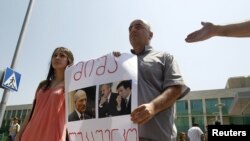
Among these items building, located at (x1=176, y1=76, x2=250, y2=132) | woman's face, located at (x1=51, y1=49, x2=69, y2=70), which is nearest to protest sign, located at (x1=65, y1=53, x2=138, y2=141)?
woman's face, located at (x1=51, y1=49, x2=69, y2=70)

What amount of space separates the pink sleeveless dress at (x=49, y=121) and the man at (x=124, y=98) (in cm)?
80

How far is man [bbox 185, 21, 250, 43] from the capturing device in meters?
1.70

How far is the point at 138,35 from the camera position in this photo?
7.79ft

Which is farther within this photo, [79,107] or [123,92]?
[79,107]

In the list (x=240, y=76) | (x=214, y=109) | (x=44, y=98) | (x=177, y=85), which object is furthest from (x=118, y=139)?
(x=240, y=76)

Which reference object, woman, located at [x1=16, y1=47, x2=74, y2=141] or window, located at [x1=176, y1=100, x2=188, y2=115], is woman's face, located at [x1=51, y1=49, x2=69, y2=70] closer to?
woman, located at [x1=16, y1=47, x2=74, y2=141]

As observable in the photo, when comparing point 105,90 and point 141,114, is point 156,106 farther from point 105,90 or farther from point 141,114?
point 105,90

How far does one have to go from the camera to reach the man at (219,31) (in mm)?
1698

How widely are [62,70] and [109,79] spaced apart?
3.14ft

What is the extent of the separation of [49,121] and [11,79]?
5.63m

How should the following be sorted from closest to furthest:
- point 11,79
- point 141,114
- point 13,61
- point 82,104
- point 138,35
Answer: point 141,114 < point 82,104 < point 138,35 < point 11,79 < point 13,61

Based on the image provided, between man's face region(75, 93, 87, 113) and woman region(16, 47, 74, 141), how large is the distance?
0.43 meters

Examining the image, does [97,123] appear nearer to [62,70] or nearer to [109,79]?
[109,79]

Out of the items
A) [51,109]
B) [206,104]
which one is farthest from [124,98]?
[206,104]
